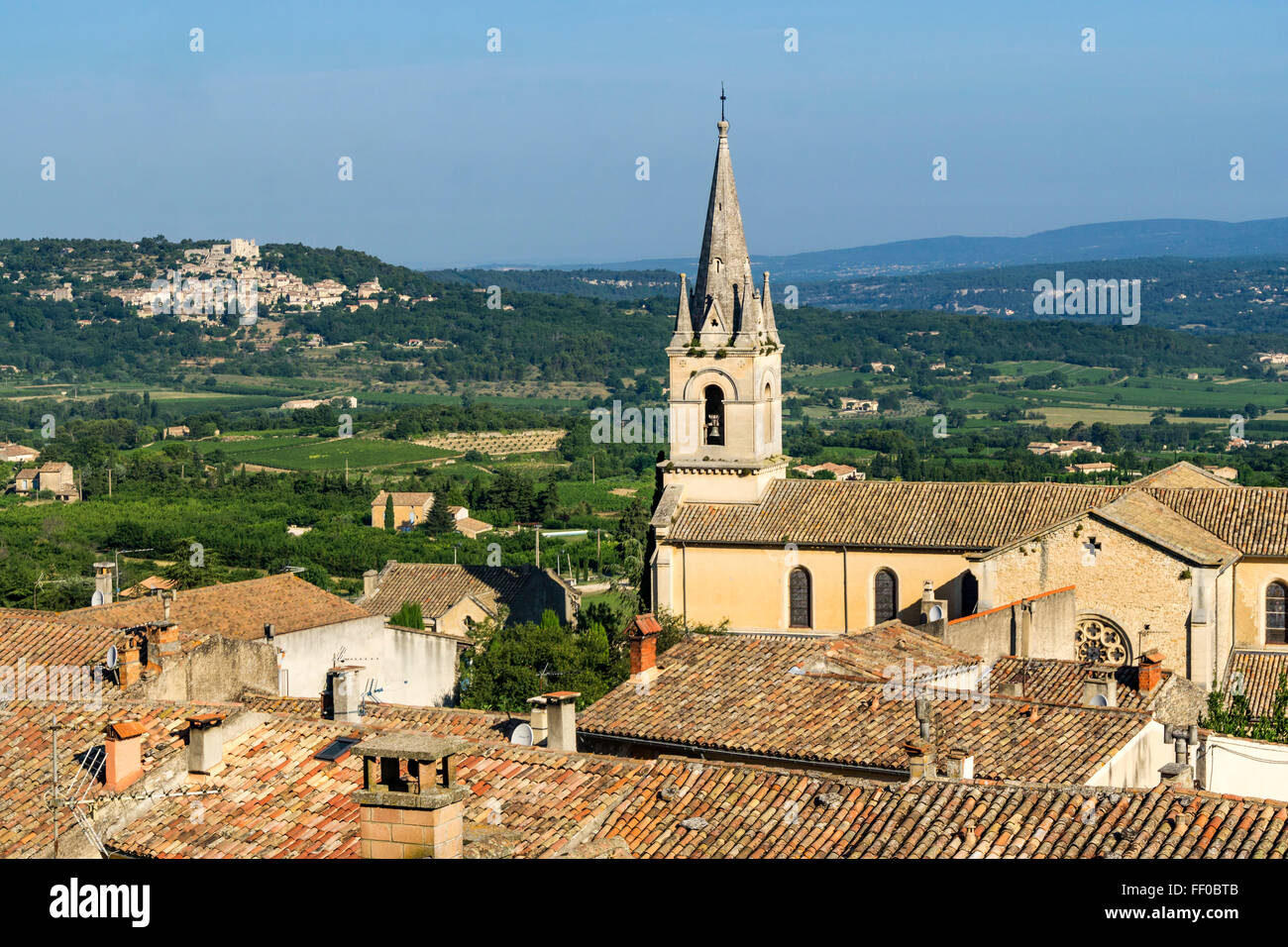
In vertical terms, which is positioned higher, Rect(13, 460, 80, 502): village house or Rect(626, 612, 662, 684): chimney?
Rect(626, 612, 662, 684): chimney

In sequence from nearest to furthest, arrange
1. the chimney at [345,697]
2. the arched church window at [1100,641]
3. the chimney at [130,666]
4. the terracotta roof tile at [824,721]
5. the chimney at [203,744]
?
the chimney at [203,744] → the terracotta roof tile at [824,721] → the chimney at [345,697] → the chimney at [130,666] → the arched church window at [1100,641]

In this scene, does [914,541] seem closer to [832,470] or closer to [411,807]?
[411,807]

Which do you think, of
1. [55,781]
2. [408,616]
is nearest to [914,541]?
[408,616]

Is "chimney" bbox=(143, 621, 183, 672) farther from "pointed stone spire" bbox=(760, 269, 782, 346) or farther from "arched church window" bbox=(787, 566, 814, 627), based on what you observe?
"pointed stone spire" bbox=(760, 269, 782, 346)

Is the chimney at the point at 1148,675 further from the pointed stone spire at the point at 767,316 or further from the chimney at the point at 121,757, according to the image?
the pointed stone spire at the point at 767,316

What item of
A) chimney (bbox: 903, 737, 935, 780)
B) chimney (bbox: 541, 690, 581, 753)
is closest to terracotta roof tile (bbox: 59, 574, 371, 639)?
chimney (bbox: 541, 690, 581, 753)

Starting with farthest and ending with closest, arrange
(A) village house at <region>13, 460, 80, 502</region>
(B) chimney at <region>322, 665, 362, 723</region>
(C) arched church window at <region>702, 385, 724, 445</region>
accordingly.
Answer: (A) village house at <region>13, 460, 80, 502</region> → (C) arched church window at <region>702, 385, 724, 445</region> → (B) chimney at <region>322, 665, 362, 723</region>

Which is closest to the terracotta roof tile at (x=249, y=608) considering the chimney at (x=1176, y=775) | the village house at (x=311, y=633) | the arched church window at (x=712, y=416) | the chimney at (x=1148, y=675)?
the village house at (x=311, y=633)
